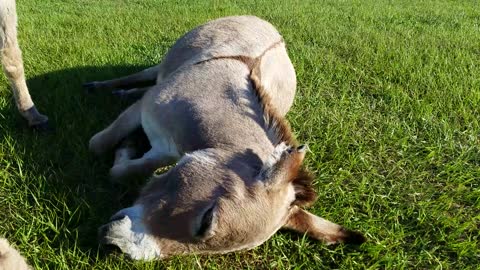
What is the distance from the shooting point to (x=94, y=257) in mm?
2828

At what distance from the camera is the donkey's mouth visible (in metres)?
2.56

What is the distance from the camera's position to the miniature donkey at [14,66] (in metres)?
3.87

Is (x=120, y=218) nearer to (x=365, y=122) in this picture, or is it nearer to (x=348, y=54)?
(x=365, y=122)

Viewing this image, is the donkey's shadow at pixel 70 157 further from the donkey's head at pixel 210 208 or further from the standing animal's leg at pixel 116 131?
the donkey's head at pixel 210 208

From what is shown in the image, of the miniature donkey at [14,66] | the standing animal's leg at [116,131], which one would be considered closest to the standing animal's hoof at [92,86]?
the miniature donkey at [14,66]

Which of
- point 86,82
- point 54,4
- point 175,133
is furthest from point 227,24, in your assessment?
point 54,4

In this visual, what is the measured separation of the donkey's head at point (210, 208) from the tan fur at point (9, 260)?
15.8 inches

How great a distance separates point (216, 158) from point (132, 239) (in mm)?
642

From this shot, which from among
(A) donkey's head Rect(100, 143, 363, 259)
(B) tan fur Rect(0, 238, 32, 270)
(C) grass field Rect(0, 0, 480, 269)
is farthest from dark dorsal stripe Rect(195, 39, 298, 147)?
(B) tan fur Rect(0, 238, 32, 270)

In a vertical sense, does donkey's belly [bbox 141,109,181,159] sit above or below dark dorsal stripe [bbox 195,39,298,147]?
below

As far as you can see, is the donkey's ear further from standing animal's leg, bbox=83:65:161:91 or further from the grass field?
standing animal's leg, bbox=83:65:161:91

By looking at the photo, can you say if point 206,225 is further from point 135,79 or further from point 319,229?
point 135,79

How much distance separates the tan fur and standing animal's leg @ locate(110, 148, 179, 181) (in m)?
1.04

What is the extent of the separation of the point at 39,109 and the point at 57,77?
77cm
